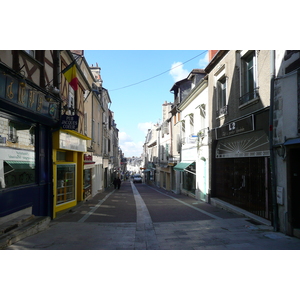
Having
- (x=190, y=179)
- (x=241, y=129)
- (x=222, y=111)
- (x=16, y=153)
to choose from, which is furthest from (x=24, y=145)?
(x=190, y=179)

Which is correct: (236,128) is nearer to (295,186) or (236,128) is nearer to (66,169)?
(295,186)

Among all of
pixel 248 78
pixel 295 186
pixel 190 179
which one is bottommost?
pixel 190 179

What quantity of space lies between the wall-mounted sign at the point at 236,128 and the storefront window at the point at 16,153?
681cm

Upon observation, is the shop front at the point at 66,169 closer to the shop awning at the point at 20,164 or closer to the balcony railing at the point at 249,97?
the shop awning at the point at 20,164

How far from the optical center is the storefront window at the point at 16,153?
20.3 feet

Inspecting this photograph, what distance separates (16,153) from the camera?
Answer: 6730mm

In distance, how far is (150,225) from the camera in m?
7.33

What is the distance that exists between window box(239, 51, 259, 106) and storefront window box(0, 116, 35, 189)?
7.03 metres

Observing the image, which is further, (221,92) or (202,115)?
(202,115)

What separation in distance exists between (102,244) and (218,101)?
8.82 m

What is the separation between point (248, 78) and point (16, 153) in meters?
7.87

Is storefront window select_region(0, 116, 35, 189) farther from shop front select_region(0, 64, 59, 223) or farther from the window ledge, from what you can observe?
the window ledge

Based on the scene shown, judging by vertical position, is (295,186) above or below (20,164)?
below
